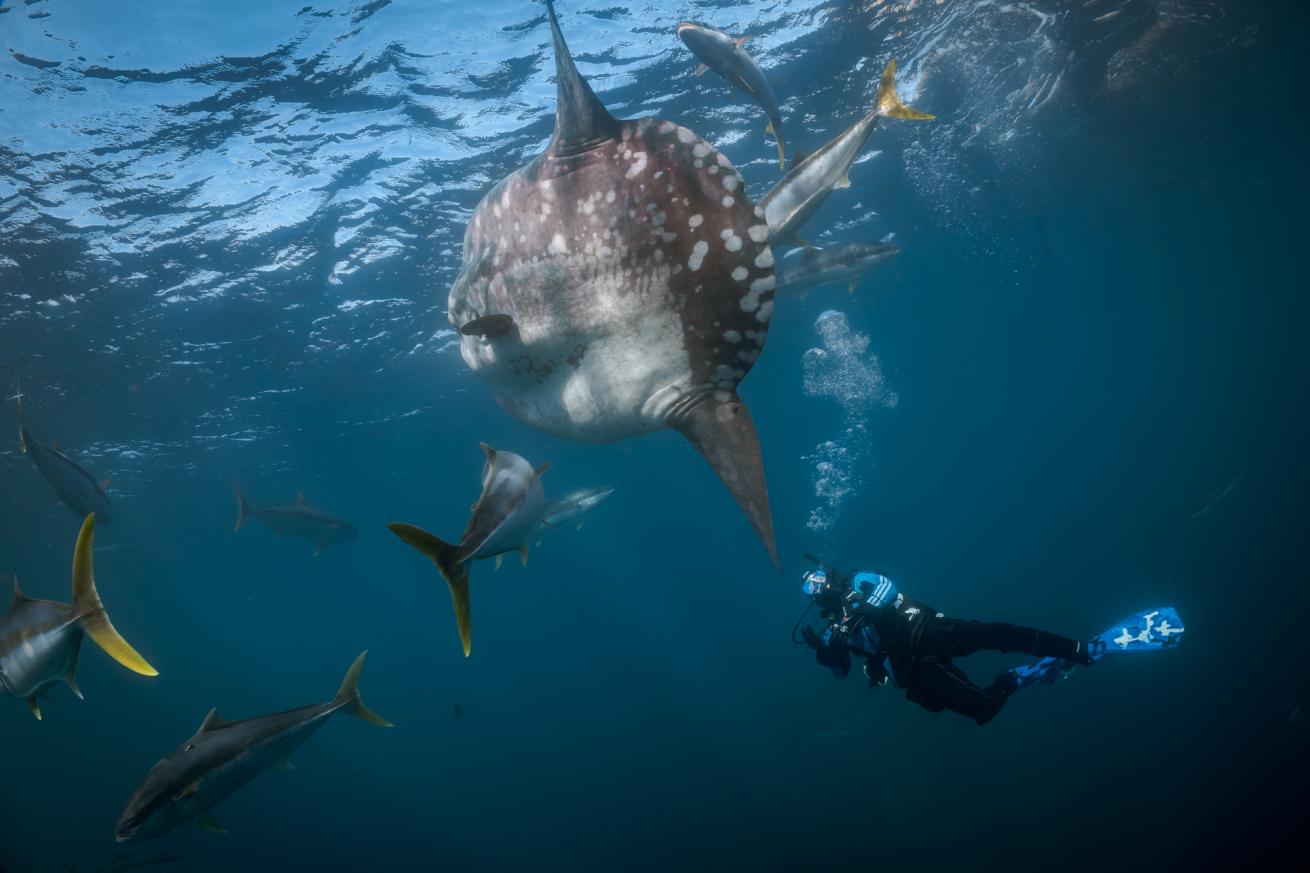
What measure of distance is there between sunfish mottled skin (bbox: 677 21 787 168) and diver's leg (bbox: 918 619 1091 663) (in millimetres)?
5993

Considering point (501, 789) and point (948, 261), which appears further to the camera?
point (501, 789)

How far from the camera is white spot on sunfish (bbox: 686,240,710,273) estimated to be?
2205 mm

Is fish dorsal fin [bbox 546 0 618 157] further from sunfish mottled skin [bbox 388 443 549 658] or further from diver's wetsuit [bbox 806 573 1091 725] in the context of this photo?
diver's wetsuit [bbox 806 573 1091 725]

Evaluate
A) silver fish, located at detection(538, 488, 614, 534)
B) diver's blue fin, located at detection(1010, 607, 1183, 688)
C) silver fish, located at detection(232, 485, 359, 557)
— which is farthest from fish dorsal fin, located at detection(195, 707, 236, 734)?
diver's blue fin, located at detection(1010, 607, 1183, 688)

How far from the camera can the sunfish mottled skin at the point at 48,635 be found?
335 centimetres

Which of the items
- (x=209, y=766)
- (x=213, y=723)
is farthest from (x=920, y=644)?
(x=213, y=723)

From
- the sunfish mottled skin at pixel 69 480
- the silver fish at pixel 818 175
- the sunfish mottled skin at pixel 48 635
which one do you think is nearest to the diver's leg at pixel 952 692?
the silver fish at pixel 818 175

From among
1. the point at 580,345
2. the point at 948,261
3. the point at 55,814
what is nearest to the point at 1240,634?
the point at 948,261

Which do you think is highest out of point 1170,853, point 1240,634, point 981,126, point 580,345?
point 981,126

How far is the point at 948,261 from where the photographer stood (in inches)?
977

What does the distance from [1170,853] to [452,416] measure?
2394 cm

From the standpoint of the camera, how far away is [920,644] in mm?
7199

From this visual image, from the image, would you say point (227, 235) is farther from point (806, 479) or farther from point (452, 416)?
point (806, 479)

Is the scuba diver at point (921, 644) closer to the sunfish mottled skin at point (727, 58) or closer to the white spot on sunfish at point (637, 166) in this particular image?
the sunfish mottled skin at point (727, 58)
